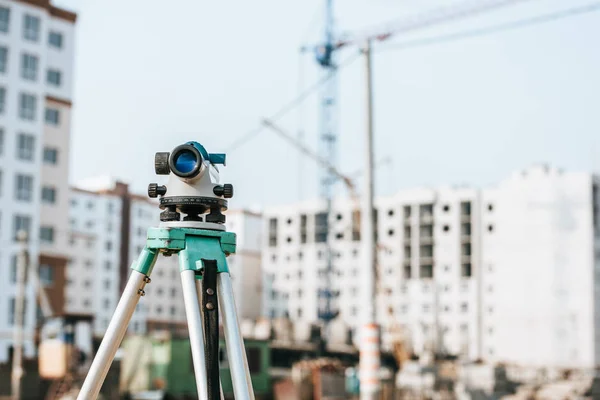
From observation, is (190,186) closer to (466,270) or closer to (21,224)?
(21,224)

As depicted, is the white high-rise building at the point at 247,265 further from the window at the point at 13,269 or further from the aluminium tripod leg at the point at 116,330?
the aluminium tripod leg at the point at 116,330

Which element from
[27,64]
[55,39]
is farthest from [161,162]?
[55,39]

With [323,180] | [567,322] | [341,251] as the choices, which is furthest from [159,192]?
[341,251]

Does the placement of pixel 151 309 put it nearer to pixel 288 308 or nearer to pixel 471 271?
pixel 288 308

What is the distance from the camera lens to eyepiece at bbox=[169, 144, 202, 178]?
12.9ft

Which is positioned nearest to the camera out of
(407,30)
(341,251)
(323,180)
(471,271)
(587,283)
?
(407,30)

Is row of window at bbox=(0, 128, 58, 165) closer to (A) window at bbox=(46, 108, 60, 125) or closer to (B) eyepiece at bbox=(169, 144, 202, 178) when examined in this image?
(A) window at bbox=(46, 108, 60, 125)

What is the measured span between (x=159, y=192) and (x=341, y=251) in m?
124

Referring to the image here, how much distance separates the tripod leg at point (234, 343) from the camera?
12.4 feet

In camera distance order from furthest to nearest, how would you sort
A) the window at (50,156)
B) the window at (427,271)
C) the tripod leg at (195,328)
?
the window at (427,271), the window at (50,156), the tripod leg at (195,328)

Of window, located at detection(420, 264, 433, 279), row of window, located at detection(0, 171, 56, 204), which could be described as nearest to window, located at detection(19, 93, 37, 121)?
row of window, located at detection(0, 171, 56, 204)

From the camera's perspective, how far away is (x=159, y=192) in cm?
405

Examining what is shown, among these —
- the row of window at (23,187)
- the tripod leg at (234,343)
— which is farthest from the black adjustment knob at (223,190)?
the row of window at (23,187)

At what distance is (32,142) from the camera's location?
66938mm
